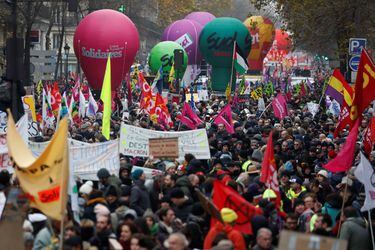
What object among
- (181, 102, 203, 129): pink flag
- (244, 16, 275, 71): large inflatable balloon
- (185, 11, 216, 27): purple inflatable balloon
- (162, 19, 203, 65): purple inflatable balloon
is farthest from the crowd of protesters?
(185, 11, 216, 27): purple inflatable balloon

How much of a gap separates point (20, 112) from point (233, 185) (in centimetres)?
898

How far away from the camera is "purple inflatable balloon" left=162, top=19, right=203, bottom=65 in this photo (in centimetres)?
7012

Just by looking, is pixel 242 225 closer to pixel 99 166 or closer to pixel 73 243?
pixel 73 243

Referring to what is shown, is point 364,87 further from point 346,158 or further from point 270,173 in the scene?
point 270,173

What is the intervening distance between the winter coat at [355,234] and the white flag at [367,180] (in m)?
0.49

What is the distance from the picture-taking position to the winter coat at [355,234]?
13312 mm

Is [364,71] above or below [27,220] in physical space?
above

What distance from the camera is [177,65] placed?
4834 cm

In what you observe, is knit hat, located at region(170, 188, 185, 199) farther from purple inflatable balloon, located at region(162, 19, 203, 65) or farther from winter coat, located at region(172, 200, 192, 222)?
purple inflatable balloon, located at region(162, 19, 203, 65)

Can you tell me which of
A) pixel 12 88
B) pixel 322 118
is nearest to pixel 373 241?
pixel 12 88

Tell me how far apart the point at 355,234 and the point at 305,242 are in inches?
157

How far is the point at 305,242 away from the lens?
31.0 ft

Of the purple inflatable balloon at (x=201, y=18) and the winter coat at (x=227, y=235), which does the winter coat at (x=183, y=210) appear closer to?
the winter coat at (x=227, y=235)

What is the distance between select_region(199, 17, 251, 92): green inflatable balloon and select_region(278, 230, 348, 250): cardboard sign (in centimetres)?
5116
